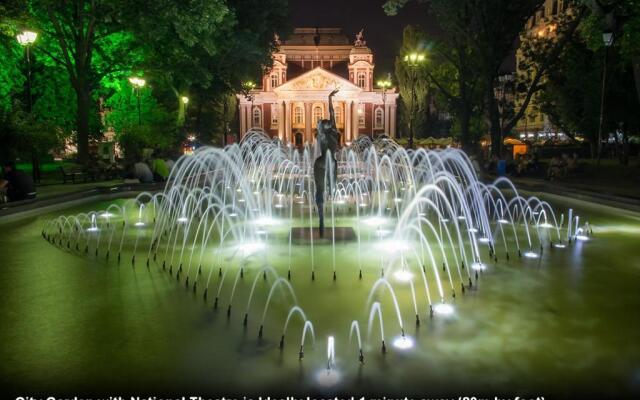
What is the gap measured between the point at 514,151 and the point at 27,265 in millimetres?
37439

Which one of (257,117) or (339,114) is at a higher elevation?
(339,114)

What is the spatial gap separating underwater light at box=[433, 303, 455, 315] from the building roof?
334ft

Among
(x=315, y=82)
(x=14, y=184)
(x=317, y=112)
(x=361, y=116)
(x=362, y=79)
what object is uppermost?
(x=362, y=79)

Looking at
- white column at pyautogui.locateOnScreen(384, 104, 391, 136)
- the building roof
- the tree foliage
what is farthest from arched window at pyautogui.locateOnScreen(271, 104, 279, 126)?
the tree foliage

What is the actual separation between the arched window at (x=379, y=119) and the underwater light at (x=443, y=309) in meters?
84.4

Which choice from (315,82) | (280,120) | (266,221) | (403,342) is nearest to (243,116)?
(280,120)

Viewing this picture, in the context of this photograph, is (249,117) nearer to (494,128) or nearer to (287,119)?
(287,119)

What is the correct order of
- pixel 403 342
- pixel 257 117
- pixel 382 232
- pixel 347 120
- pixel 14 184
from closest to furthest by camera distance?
1. pixel 403 342
2. pixel 382 232
3. pixel 14 184
4. pixel 347 120
5. pixel 257 117

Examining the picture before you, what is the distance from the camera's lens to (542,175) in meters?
27.9

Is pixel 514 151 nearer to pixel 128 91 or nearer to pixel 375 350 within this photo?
pixel 128 91

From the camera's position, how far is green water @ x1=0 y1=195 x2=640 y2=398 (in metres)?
4.61

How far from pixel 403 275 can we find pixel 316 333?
2.93 meters

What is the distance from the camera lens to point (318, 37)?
10488 centimetres

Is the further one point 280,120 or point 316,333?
point 280,120
